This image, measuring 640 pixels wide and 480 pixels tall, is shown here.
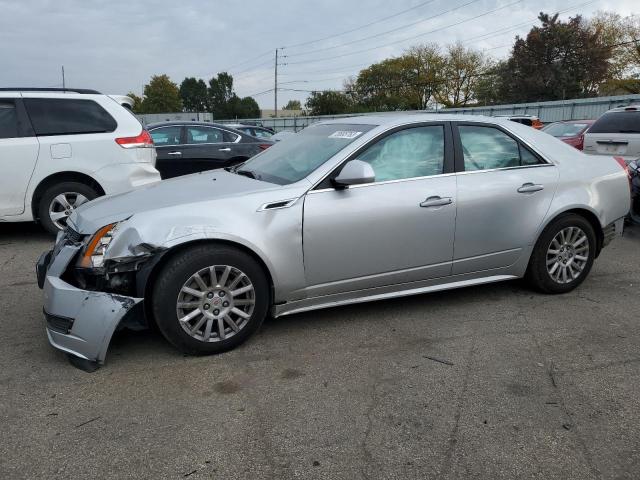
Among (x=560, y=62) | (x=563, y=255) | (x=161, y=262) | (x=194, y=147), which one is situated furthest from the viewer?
(x=560, y=62)

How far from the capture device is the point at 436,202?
3.94 metres

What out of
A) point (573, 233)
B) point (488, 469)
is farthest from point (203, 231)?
point (573, 233)

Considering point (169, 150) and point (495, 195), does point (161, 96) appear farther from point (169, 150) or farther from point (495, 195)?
point (495, 195)

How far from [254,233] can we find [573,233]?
2.75m

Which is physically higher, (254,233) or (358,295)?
(254,233)

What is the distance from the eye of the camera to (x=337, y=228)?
12.0 feet

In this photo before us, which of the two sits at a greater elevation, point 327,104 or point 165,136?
point 327,104

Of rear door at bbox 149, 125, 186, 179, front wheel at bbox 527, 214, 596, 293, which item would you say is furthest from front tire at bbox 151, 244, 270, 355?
rear door at bbox 149, 125, 186, 179

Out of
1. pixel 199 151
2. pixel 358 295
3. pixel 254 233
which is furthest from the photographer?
pixel 199 151

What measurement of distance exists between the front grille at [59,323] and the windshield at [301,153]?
1.60 m

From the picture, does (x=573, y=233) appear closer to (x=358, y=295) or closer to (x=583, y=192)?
(x=583, y=192)

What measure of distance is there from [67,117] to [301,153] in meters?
3.78

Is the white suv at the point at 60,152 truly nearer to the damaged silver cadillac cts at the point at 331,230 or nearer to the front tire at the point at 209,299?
the damaged silver cadillac cts at the point at 331,230

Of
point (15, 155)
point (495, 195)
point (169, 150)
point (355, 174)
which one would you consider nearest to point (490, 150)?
point (495, 195)
